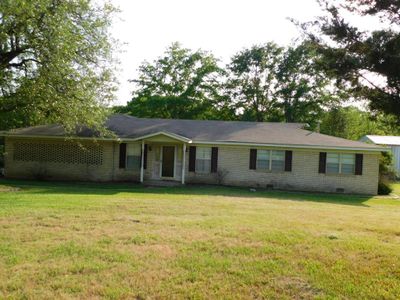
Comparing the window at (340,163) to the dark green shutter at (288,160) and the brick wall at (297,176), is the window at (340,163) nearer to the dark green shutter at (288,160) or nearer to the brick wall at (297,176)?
the brick wall at (297,176)

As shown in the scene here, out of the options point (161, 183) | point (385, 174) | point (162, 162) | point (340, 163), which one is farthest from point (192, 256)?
point (385, 174)

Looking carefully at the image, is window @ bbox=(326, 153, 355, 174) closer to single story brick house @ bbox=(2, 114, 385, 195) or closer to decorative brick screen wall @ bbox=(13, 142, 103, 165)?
single story brick house @ bbox=(2, 114, 385, 195)

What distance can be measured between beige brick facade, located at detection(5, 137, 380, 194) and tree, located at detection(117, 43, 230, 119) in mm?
18674

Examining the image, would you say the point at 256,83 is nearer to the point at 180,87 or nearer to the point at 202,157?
the point at 180,87


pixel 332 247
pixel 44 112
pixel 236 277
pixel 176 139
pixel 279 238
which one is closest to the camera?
pixel 236 277

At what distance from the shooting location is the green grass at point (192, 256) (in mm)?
4938

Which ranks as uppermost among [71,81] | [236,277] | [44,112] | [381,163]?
[71,81]

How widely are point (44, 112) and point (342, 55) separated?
46.8 ft

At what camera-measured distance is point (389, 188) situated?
67.9ft

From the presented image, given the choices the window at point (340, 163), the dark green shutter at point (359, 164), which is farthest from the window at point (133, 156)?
the dark green shutter at point (359, 164)

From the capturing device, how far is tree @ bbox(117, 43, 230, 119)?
40.2 meters

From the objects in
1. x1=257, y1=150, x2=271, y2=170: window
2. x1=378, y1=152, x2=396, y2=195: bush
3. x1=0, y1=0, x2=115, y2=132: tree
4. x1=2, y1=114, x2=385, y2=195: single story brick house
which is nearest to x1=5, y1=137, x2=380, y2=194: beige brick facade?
x1=2, y1=114, x2=385, y2=195: single story brick house

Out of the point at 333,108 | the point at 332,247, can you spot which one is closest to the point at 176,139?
the point at 332,247

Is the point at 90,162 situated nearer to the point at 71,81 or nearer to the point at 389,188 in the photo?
the point at 71,81
